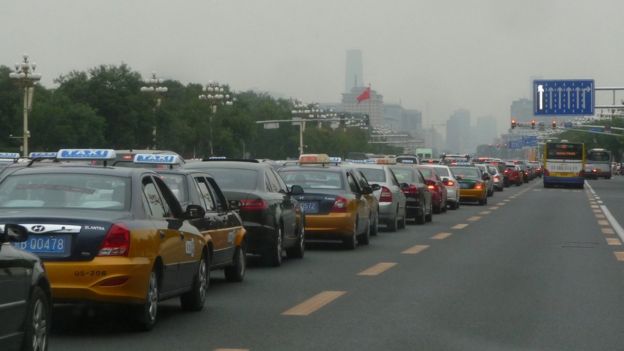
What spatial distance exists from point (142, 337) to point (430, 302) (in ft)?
12.7

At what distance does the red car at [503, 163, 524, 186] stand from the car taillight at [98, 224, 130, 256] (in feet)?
268

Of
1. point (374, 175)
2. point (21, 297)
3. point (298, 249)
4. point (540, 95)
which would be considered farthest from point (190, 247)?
point (540, 95)

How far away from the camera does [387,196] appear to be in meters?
29.5

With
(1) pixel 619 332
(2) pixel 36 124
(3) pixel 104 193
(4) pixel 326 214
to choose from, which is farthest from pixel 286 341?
(2) pixel 36 124

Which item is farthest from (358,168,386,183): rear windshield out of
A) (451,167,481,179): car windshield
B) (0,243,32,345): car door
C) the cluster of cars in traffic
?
(0,243,32,345): car door

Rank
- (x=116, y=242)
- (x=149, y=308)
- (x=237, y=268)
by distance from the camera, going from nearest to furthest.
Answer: (x=116, y=242), (x=149, y=308), (x=237, y=268)

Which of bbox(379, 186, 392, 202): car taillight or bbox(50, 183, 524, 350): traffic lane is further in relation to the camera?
bbox(379, 186, 392, 202): car taillight

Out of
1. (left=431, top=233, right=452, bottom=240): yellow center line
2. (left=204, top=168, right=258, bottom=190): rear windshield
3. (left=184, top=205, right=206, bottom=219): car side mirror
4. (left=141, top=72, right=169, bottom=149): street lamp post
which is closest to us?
(left=184, top=205, right=206, bottom=219): car side mirror

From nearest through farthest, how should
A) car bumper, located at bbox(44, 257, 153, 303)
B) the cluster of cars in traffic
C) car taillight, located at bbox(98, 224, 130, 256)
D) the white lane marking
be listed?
the cluster of cars in traffic, car bumper, located at bbox(44, 257, 153, 303), car taillight, located at bbox(98, 224, 130, 256), the white lane marking

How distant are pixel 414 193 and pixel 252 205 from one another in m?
15.8

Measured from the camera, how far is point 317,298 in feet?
48.0

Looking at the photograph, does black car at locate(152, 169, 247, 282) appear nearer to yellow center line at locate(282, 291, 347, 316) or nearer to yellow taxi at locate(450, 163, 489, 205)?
yellow center line at locate(282, 291, 347, 316)

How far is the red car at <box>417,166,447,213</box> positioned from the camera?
1553 inches

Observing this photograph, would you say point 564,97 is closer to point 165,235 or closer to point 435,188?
point 435,188
